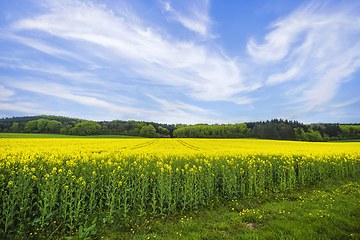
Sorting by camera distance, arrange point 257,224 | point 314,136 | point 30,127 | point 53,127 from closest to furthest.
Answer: point 257,224, point 314,136, point 30,127, point 53,127

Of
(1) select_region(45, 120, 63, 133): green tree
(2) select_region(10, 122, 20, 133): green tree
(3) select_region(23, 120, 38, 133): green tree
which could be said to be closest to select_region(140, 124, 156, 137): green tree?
(1) select_region(45, 120, 63, 133): green tree

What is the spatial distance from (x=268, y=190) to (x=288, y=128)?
3638 inches

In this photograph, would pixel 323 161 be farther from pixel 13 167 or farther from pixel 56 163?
pixel 13 167

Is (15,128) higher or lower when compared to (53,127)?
lower

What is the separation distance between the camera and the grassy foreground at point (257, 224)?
4430mm

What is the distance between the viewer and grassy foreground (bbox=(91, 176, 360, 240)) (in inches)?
174

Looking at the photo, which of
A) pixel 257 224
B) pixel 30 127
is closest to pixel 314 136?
pixel 257 224

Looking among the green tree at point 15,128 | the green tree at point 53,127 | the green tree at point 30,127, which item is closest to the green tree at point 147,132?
the green tree at point 53,127

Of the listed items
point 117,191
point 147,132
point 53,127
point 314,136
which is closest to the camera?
point 117,191

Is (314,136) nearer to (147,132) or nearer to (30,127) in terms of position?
(147,132)

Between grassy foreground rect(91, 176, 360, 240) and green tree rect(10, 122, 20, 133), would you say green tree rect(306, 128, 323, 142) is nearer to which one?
grassy foreground rect(91, 176, 360, 240)

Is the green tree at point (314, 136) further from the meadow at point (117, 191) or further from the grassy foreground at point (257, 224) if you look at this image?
the grassy foreground at point (257, 224)

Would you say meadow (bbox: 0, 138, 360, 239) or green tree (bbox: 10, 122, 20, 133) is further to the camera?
green tree (bbox: 10, 122, 20, 133)

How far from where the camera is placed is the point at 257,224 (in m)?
5.21
